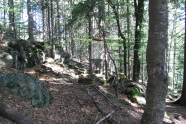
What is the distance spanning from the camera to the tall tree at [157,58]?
3.85 meters

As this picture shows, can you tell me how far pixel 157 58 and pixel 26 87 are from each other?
4.91 meters

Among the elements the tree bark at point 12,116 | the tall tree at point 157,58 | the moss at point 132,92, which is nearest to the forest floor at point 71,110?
the tree bark at point 12,116

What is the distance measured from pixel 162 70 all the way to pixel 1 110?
15.3 feet

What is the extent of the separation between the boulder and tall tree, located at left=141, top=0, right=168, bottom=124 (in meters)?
4.07

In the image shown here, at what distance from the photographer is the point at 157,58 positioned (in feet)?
12.8

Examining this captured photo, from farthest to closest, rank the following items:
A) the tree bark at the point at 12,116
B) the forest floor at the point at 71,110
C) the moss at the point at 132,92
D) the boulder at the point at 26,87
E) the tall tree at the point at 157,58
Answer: the moss at the point at 132,92
the boulder at the point at 26,87
the forest floor at the point at 71,110
the tall tree at the point at 157,58
the tree bark at the point at 12,116

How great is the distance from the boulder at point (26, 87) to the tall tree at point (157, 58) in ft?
13.4

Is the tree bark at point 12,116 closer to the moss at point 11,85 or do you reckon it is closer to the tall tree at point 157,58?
the moss at point 11,85

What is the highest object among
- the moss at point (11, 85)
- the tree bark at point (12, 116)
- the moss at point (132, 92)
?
the moss at point (11, 85)

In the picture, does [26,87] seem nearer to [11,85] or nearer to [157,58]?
[11,85]

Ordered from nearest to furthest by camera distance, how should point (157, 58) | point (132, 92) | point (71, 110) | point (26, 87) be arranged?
point (157, 58), point (26, 87), point (71, 110), point (132, 92)

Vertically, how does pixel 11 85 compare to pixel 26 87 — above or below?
above

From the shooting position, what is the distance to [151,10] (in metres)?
3.98

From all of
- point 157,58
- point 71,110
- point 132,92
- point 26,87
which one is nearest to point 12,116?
point 26,87
